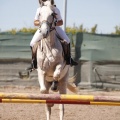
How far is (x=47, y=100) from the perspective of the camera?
4.98 metres

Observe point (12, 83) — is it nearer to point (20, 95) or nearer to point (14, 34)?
point (14, 34)

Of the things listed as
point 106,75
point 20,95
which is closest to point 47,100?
point 20,95

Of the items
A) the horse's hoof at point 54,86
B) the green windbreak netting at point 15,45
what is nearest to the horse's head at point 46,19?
the horse's hoof at point 54,86

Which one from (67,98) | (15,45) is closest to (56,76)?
(67,98)

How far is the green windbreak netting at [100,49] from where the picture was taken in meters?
14.4

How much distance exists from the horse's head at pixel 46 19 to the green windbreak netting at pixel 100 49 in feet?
24.1

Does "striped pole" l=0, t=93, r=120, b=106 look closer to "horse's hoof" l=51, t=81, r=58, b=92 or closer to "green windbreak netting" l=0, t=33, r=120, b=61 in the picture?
"horse's hoof" l=51, t=81, r=58, b=92

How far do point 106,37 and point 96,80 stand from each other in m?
1.59

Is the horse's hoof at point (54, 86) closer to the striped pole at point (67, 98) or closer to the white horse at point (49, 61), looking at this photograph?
the white horse at point (49, 61)

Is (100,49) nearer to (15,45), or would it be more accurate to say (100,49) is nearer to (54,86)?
(15,45)

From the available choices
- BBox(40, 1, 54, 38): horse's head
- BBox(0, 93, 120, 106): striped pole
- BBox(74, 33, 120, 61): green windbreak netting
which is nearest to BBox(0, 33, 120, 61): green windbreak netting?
BBox(74, 33, 120, 61): green windbreak netting

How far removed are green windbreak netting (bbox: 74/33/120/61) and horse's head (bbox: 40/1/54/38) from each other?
734 centimetres

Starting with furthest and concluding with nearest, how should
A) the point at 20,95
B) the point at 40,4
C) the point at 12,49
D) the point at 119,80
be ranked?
the point at 12,49
the point at 119,80
the point at 40,4
the point at 20,95

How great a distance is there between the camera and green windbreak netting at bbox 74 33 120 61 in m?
14.4
